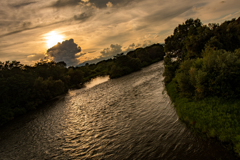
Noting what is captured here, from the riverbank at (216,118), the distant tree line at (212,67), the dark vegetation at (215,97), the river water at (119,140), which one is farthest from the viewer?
the distant tree line at (212,67)

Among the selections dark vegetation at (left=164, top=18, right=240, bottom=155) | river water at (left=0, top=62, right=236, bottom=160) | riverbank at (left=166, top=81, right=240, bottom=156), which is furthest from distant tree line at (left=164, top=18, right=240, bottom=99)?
river water at (left=0, top=62, right=236, bottom=160)

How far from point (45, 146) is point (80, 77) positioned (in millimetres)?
81647

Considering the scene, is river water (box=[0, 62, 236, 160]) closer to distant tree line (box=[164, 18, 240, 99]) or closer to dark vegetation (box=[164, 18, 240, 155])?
dark vegetation (box=[164, 18, 240, 155])

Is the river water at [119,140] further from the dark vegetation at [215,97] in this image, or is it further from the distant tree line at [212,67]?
the distant tree line at [212,67]

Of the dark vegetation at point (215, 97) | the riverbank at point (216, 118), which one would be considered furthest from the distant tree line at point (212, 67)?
the riverbank at point (216, 118)

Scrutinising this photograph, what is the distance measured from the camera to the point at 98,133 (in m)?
20.4

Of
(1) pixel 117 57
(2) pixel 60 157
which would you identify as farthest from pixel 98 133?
(1) pixel 117 57

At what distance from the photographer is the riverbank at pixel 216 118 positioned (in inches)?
414

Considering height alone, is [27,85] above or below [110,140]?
above

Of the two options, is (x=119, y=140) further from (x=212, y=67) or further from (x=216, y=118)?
(x=212, y=67)

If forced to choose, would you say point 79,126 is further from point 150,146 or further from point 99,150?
point 150,146

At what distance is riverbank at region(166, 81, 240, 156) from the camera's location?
10.5 metres

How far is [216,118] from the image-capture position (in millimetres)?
12531

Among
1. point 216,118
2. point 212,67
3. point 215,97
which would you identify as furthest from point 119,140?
point 212,67
